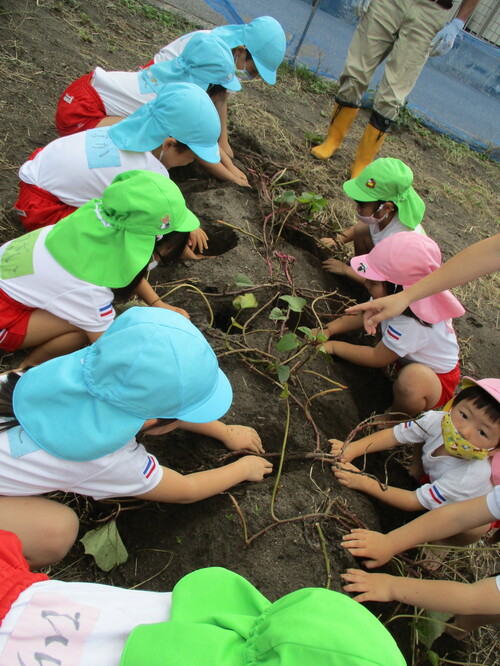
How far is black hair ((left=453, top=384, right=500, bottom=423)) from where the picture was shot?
180cm

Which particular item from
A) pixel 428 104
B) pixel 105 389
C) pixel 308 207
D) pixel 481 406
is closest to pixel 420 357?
pixel 481 406

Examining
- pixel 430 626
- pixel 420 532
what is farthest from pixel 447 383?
pixel 430 626

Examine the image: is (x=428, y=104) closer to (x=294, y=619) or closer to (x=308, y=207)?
(x=308, y=207)

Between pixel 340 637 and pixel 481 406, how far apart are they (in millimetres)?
1386

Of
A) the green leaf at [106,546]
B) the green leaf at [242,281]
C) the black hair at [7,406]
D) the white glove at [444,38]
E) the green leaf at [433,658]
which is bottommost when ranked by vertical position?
the green leaf at [106,546]

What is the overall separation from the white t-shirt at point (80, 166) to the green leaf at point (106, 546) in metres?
1.52

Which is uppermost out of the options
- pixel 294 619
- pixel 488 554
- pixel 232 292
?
pixel 294 619

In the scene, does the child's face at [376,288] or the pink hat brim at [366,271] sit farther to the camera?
the child's face at [376,288]

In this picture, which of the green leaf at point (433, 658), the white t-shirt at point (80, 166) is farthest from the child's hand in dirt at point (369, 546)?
the white t-shirt at point (80, 166)

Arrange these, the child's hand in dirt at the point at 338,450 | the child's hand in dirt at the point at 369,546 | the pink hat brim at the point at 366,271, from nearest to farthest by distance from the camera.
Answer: the child's hand in dirt at the point at 369,546 < the child's hand in dirt at the point at 338,450 < the pink hat brim at the point at 366,271

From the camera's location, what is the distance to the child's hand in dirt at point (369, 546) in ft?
5.56

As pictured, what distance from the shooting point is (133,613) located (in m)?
1.01

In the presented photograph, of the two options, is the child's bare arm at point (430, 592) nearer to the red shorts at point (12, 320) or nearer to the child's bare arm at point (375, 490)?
the child's bare arm at point (375, 490)

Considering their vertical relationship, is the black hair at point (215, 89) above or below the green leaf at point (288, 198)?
above
